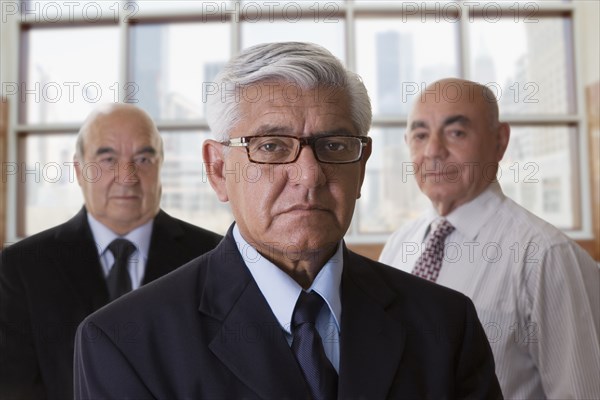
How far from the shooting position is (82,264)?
1.43 metres

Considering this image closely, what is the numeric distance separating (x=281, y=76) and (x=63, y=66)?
10.0 feet

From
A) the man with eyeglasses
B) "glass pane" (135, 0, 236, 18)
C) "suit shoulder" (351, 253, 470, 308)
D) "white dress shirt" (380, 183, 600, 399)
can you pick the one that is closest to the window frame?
"glass pane" (135, 0, 236, 18)

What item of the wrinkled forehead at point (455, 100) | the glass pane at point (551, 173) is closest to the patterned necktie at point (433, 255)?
the wrinkled forehead at point (455, 100)

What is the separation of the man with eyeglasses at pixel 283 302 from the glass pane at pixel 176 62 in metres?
2.90

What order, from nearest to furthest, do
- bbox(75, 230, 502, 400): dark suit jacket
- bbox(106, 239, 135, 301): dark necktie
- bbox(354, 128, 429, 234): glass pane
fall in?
bbox(75, 230, 502, 400): dark suit jacket → bbox(106, 239, 135, 301): dark necktie → bbox(354, 128, 429, 234): glass pane

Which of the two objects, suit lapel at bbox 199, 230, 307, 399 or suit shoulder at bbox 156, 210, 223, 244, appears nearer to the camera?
suit lapel at bbox 199, 230, 307, 399

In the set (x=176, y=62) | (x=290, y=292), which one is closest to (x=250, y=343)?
(x=290, y=292)

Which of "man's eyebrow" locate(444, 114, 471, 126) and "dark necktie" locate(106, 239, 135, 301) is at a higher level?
"man's eyebrow" locate(444, 114, 471, 126)

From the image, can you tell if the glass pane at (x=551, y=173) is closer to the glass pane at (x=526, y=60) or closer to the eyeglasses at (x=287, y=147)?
the glass pane at (x=526, y=60)

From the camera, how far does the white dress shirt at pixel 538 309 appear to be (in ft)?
4.87

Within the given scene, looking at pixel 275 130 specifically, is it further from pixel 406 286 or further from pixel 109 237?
pixel 109 237

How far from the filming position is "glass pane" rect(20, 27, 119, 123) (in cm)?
358

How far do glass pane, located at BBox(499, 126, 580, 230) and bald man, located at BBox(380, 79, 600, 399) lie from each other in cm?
237

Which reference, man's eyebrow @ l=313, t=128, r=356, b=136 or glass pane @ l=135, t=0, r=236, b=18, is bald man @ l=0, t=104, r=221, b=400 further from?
glass pane @ l=135, t=0, r=236, b=18
